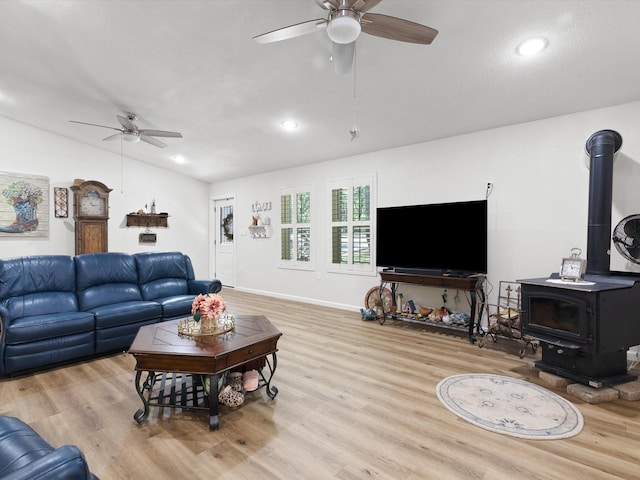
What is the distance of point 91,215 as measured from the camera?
612 centimetres

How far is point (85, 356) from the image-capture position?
3400 millimetres

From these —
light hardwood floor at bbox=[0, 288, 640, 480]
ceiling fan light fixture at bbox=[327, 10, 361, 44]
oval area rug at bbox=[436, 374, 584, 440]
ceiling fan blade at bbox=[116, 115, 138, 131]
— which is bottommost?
light hardwood floor at bbox=[0, 288, 640, 480]

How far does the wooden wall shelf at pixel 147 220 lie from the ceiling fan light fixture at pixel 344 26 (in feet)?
20.9

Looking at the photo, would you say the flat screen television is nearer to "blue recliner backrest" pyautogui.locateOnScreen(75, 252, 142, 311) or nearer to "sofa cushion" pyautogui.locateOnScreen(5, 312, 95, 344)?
"blue recliner backrest" pyautogui.locateOnScreen(75, 252, 142, 311)

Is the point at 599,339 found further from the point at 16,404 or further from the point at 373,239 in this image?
the point at 16,404

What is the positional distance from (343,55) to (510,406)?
9.56 ft

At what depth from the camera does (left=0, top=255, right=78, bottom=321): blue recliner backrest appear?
333 centimetres

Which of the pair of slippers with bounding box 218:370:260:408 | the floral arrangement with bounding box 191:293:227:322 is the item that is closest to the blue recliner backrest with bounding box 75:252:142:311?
the floral arrangement with bounding box 191:293:227:322

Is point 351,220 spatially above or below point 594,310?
above

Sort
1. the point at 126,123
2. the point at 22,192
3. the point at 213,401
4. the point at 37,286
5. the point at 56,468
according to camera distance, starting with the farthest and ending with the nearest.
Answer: the point at 22,192 → the point at 126,123 → the point at 37,286 → the point at 213,401 → the point at 56,468

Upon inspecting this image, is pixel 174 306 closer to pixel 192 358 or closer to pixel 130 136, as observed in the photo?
pixel 192 358

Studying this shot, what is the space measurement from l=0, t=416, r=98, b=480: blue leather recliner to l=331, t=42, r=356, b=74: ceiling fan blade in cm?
253

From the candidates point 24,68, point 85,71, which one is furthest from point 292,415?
point 24,68

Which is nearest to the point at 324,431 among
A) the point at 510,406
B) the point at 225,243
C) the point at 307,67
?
the point at 510,406
